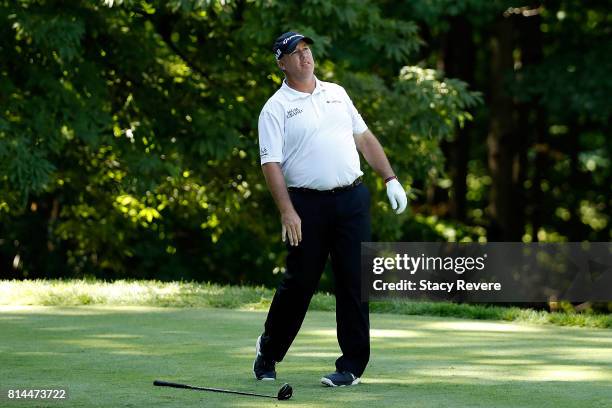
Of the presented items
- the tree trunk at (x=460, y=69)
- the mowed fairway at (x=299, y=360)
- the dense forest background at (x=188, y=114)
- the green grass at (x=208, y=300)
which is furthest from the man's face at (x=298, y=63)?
the tree trunk at (x=460, y=69)

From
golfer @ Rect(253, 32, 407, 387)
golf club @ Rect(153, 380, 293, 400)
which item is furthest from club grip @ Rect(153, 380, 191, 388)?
golfer @ Rect(253, 32, 407, 387)

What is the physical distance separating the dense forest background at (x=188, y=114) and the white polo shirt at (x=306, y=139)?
7797mm

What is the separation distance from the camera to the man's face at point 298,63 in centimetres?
693

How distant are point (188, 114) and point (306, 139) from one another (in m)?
10.9

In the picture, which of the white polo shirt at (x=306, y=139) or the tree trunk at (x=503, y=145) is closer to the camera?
the white polo shirt at (x=306, y=139)

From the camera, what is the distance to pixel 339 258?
702 cm

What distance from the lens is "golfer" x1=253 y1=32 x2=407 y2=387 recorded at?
6.88 metres

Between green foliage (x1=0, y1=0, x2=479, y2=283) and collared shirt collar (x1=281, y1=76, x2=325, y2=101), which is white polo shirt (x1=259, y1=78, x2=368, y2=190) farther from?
green foliage (x1=0, y1=0, x2=479, y2=283)

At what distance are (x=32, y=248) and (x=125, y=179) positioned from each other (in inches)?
176

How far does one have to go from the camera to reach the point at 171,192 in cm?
1983

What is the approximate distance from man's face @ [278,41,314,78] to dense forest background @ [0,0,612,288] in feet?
25.3

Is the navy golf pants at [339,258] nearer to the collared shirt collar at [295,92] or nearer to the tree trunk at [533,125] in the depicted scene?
the collared shirt collar at [295,92]

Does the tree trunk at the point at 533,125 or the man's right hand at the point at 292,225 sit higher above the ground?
the tree trunk at the point at 533,125

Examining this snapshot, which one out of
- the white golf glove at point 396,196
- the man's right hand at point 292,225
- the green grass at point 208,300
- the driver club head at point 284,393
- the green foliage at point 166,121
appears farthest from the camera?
the green foliage at point 166,121
